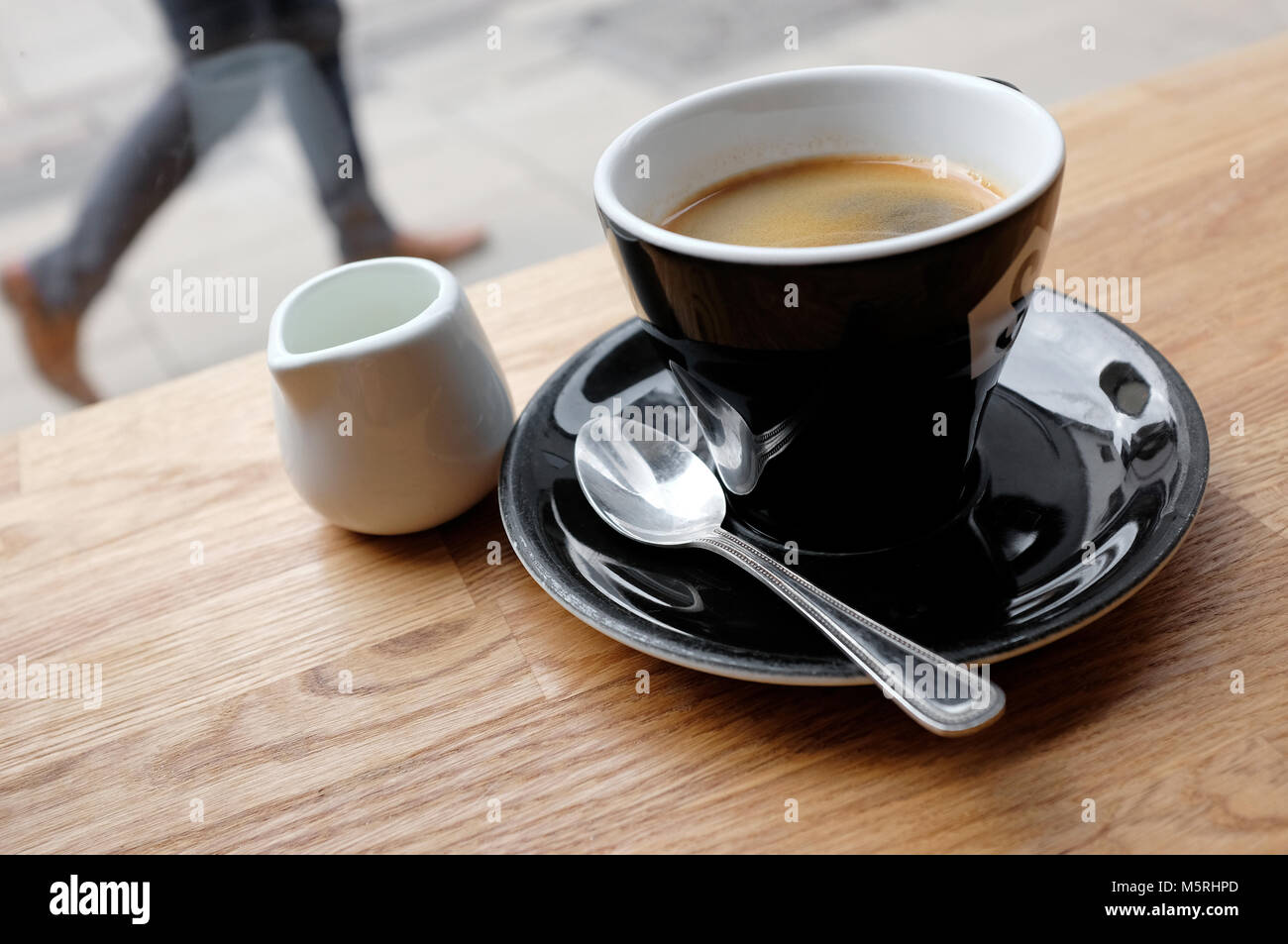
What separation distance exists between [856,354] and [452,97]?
2324 mm

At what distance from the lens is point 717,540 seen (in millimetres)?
626

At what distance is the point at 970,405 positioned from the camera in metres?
0.62

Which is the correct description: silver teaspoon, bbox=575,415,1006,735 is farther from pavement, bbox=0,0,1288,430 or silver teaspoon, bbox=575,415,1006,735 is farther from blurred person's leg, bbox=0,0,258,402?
pavement, bbox=0,0,1288,430

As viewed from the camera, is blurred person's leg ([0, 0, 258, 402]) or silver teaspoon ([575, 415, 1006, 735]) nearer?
silver teaspoon ([575, 415, 1006, 735])

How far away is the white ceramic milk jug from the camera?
0.66 m

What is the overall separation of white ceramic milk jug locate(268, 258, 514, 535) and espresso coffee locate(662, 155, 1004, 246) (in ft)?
0.49

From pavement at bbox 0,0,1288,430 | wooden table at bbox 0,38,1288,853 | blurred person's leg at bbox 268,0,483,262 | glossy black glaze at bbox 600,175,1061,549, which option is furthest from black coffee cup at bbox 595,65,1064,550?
pavement at bbox 0,0,1288,430

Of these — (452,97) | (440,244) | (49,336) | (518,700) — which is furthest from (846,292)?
(452,97)

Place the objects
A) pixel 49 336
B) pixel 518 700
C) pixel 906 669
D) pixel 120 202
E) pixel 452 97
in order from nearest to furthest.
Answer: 1. pixel 906 669
2. pixel 518 700
3. pixel 120 202
4. pixel 49 336
5. pixel 452 97

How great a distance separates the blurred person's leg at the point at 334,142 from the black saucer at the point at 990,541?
1285mm

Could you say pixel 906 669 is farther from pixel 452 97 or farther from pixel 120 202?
pixel 452 97

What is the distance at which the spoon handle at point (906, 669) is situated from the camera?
483 mm

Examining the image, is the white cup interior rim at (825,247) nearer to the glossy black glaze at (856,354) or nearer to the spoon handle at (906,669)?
the glossy black glaze at (856,354)
